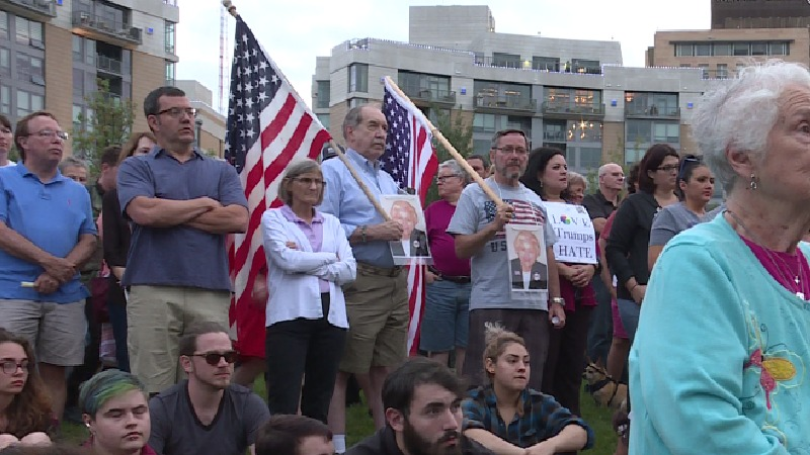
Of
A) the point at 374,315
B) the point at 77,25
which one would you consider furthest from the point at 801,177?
the point at 77,25

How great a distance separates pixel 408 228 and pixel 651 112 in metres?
76.8

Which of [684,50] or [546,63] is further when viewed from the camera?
[684,50]

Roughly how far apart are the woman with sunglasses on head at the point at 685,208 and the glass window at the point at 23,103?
5534cm

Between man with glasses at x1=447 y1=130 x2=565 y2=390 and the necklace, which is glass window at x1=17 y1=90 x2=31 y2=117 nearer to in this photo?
man with glasses at x1=447 y1=130 x2=565 y2=390

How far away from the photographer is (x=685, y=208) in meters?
7.20

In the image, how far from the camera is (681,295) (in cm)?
213

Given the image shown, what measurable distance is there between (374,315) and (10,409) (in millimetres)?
2495

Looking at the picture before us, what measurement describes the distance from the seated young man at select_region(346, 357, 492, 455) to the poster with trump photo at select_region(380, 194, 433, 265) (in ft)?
7.20

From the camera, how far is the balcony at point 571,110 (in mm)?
80875

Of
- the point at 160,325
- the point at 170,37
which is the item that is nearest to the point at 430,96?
the point at 170,37

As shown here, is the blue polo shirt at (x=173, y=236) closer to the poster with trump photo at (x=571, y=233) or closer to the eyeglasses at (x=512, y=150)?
the eyeglasses at (x=512, y=150)

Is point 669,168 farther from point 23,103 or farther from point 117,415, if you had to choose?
point 23,103

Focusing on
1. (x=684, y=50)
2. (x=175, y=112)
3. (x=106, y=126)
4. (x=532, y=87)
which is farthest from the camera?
(x=684, y=50)

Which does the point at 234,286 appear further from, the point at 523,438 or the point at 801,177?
the point at 801,177
